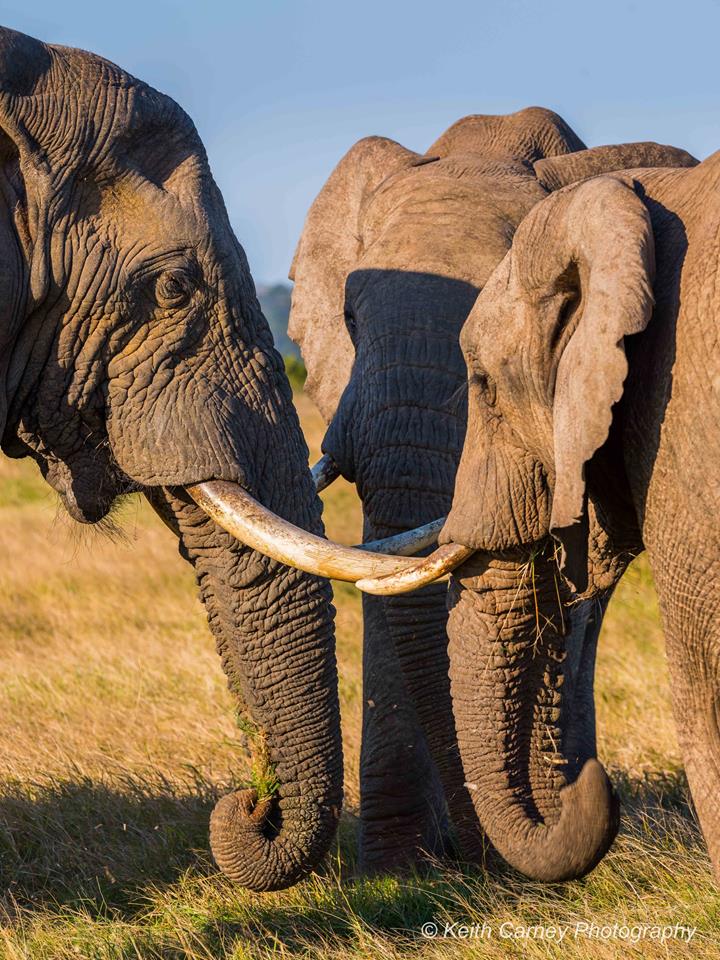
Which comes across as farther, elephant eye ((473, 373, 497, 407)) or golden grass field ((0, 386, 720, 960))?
golden grass field ((0, 386, 720, 960))

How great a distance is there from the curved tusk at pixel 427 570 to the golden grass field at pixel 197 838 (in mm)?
1210

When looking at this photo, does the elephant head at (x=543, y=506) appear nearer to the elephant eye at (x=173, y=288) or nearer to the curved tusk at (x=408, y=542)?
the curved tusk at (x=408, y=542)

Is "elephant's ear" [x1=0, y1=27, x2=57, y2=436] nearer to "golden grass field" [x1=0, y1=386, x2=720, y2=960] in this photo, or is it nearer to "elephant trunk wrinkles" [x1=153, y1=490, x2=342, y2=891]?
"elephant trunk wrinkles" [x1=153, y1=490, x2=342, y2=891]

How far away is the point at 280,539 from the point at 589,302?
142cm

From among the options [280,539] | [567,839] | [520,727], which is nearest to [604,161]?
[280,539]

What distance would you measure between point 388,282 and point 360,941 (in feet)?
7.92

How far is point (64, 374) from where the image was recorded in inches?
193

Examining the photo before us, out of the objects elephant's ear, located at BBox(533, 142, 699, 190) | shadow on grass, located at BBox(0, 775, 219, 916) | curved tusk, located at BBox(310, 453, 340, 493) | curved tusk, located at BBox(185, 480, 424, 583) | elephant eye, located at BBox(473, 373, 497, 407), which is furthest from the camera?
elephant's ear, located at BBox(533, 142, 699, 190)

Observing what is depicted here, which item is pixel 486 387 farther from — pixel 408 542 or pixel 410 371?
pixel 410 371

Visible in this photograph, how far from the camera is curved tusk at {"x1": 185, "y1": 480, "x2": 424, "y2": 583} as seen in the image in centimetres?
452

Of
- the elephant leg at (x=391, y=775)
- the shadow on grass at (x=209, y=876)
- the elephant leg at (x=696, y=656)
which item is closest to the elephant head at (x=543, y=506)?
the elephant leg at (x=696, y=656)

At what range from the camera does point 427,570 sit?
429cm

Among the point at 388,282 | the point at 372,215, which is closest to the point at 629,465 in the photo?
the point at 388,282

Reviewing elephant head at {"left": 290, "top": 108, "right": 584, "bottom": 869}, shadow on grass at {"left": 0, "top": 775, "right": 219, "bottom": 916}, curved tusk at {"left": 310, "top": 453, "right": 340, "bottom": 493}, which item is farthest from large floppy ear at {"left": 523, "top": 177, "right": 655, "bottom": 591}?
shadow on grass at {"left": 0, "top": 775, "right": 219, "bottom": 916}
